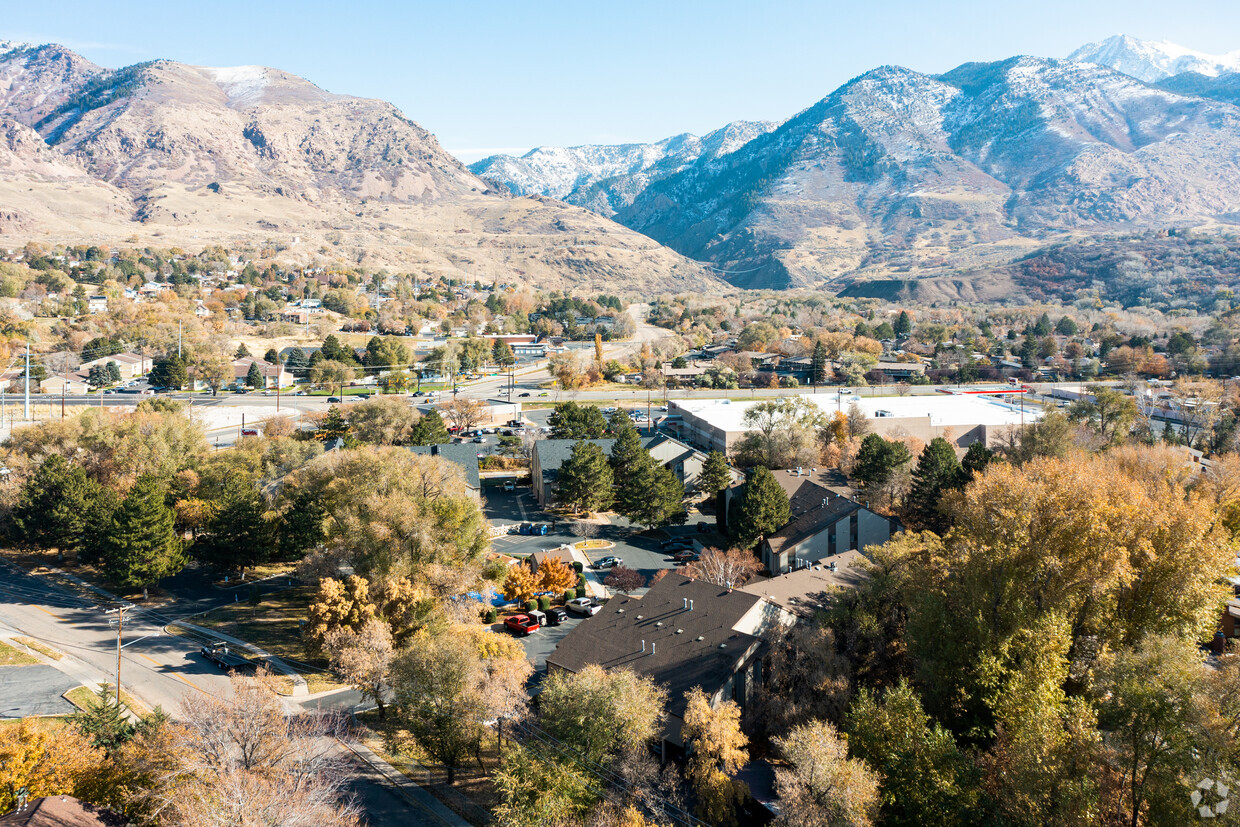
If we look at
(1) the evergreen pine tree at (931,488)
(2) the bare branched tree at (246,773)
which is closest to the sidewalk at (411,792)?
(2) the bare branched tree at (246,773)

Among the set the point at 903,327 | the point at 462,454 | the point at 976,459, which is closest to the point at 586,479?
the point at 462,454

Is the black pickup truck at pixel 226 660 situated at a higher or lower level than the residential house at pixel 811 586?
lower

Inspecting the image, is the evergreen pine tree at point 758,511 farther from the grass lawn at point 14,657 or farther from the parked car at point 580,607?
the grass lawn at point 14,657

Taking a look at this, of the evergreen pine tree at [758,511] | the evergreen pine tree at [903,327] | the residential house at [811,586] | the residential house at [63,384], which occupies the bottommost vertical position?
the residential house at [811,586]

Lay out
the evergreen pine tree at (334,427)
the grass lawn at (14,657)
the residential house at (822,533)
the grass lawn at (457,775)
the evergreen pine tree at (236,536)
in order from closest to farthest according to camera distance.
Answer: the grass lawn at (457,775), the grass lawn at (14,657), the evergreen pine tree at (236,536), the residential house at (822,533), the evergreen pine tree at (334,427)

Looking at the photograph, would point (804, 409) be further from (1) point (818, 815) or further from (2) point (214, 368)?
(2) point (214, 368)

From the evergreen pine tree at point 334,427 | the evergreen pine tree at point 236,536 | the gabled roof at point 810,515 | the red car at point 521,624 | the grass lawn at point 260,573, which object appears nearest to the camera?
the red car at point 521,624

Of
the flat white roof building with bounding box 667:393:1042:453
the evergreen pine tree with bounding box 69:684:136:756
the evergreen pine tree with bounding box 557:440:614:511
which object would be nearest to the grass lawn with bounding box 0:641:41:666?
the evergreen pine tree with bounding box 69:684:136:756
